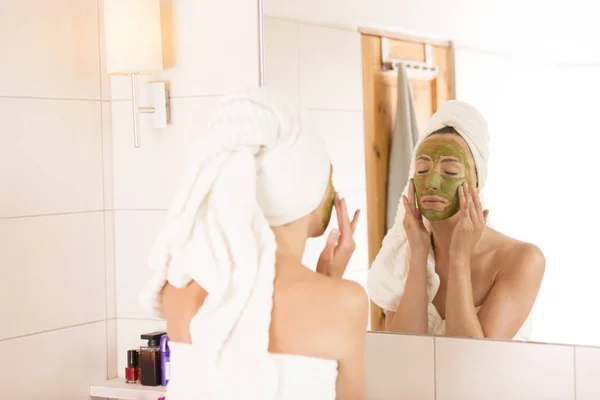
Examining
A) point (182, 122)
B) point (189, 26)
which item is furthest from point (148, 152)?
point (189, 26)

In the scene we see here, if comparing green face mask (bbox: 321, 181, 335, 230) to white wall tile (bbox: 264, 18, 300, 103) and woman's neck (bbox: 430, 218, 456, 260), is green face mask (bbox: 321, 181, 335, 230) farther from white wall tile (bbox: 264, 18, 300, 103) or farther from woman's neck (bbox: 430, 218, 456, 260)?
white wall tile (bbox: 264, 18, 300, 103)

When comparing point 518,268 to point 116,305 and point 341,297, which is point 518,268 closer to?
point 341,297

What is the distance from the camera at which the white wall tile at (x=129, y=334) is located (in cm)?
250

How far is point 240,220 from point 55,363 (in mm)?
1216

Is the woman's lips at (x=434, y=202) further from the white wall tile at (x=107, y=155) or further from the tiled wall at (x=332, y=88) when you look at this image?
the white wall tile at (x=107, y=155)

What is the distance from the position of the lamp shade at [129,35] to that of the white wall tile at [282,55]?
1.04 feet

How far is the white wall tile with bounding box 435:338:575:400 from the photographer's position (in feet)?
6.51

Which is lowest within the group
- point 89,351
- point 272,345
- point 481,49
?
point 89,351

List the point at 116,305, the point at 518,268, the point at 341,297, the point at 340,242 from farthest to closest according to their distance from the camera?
1. the point at 116,305
2. the point at 518,268
3. the point at 340,242
4. the point at 341,297

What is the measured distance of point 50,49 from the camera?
238 cm

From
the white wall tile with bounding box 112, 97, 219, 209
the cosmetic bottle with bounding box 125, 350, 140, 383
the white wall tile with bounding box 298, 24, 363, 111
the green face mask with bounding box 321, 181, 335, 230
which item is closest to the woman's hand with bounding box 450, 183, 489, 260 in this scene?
the white wall tile with bounding box 298, 24, 363, 111

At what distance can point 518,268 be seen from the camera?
1.99 metres

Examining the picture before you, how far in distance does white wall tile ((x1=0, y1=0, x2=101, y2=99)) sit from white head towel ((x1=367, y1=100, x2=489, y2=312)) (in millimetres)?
986

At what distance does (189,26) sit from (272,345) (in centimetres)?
123
